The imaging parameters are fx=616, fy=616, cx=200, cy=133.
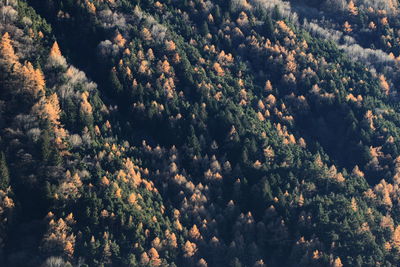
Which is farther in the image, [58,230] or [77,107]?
[77,107]

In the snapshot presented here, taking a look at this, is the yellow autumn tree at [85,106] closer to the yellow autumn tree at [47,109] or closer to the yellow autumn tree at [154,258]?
the yellow autumn tree at [47,109]

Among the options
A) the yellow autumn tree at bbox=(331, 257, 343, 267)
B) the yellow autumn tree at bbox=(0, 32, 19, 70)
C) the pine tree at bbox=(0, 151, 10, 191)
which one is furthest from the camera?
the yellow autumn tree at bbox=(331, 257, 343, 267)

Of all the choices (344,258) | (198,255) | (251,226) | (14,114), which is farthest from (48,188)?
(344,258)

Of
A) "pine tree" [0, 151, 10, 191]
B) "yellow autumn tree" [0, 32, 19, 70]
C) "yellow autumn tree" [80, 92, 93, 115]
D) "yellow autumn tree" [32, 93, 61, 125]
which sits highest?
"yellow autumn tree" [0, 32, 19, 70]

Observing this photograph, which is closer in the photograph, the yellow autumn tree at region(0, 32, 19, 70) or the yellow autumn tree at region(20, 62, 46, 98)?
the yellow autumn tree at region(20, 62, 46, 98)

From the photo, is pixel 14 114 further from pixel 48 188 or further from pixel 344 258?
pixel 344 258

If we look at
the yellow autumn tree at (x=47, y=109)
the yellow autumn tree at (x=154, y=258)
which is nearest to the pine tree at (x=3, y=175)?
the yellow autumn tree at (x=47, y=109)

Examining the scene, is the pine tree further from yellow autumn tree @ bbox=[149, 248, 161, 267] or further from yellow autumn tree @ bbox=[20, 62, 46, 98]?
yellow autumn tree @ bbox=[149, 248, 161, 267]

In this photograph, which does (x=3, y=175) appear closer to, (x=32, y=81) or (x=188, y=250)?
(x=32, y=81)

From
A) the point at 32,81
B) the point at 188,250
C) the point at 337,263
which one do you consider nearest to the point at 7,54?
the point at 32,81

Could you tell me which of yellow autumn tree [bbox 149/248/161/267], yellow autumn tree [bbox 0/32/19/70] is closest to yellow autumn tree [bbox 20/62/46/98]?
yellow autumn tree [bbox 0/32/19/70]

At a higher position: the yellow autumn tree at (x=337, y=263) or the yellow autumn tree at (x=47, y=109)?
the yellow autumn tree at (x=47, y=109)
